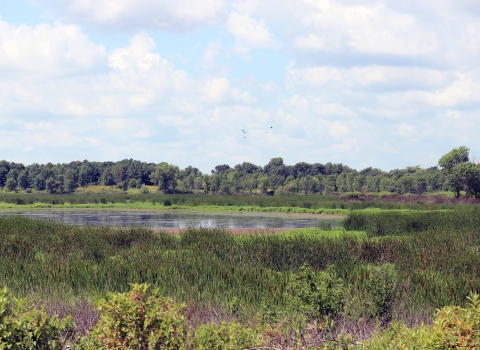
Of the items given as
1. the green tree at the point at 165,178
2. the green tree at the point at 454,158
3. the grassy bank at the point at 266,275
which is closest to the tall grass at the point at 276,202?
the green tree at the point at 454,158

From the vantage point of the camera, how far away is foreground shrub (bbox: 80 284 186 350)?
6.52 metres

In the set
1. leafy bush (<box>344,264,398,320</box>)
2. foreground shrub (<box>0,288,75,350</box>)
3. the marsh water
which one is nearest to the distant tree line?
the marsh water

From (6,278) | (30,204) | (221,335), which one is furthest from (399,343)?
(30,204)

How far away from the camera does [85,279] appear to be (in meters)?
11.5

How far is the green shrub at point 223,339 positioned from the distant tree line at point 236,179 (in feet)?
191

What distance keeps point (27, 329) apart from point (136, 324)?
4.06ft

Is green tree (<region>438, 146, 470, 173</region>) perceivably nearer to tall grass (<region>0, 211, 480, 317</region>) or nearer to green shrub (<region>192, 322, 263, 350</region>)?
tall grass (<region>0, 211, 480, 317</region>)

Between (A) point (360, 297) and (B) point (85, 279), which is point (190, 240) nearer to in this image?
(B) point (85, 279)

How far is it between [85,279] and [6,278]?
5.64ft

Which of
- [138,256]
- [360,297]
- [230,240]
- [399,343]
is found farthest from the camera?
[230,240]

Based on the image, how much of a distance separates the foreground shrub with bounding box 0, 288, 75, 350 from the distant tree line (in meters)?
59.8

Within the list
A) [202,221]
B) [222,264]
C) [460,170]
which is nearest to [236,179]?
[460,170]

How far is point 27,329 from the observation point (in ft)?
21.5

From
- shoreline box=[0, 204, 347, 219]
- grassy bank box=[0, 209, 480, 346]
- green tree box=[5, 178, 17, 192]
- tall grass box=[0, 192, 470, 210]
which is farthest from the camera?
green tree box=[5, 178, 17, 192]
